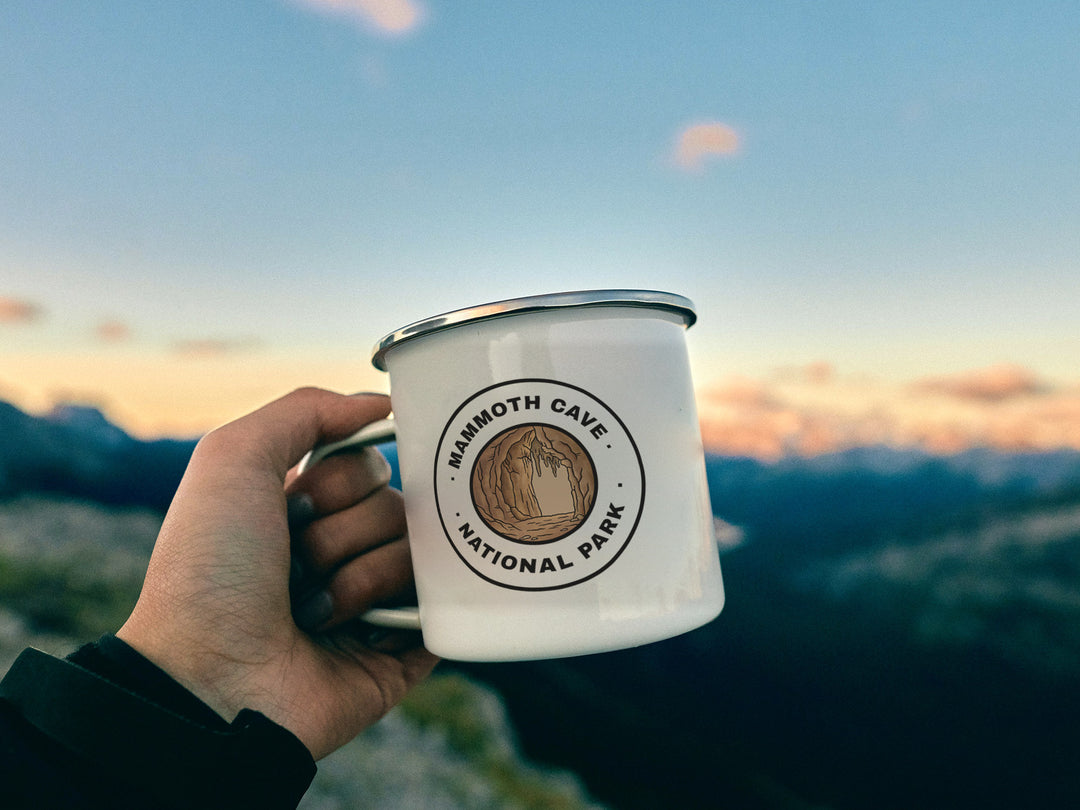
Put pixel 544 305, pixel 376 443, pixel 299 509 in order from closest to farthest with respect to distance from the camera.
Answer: pixel 544 305
pixel 376 443
pixel 299 509

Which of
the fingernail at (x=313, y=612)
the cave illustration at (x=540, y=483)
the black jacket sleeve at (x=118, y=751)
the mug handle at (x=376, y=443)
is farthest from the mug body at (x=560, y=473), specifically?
the fingernail at (x=313, y=612)

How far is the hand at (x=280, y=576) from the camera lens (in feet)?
5.08

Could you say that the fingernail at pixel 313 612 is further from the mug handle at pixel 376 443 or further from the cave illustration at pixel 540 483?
the cave illustration at pixel 540 483

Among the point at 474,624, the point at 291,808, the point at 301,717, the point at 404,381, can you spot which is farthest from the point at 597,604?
the point at 301,717

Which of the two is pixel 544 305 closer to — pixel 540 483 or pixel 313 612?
pixel 540 483

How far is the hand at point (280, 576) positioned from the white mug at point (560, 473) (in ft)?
1.91

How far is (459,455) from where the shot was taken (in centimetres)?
126

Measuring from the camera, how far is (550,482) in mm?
1190

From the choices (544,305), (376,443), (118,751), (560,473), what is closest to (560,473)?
(560,473)

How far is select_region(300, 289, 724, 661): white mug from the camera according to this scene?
120 cm

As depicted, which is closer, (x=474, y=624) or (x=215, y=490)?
(x=474, y=624)

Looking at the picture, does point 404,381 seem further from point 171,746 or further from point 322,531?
point 171,746

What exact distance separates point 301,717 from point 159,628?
1.35 feet

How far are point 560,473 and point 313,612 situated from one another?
95cm
